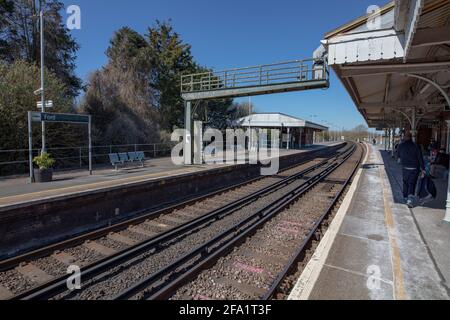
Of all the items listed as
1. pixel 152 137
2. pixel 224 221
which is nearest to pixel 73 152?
pixel 152 137

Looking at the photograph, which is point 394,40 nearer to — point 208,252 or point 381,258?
point 381,258

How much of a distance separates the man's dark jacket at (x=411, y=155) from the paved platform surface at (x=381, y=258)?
1.13 m

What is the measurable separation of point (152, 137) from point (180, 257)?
18.5 m

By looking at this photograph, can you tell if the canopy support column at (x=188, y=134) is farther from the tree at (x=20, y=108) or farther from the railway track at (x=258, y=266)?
the railway track at (x=258, y=266)

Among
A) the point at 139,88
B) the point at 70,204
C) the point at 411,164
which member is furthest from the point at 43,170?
the point at 139,88

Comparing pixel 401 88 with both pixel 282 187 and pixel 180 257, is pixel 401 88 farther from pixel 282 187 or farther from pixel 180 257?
pixel 180 257

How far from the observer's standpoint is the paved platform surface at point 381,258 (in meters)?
3.44

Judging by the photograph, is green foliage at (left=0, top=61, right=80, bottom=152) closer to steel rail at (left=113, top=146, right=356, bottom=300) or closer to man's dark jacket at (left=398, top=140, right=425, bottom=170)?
steel rail at (left=113, top=146, right=356, bottom=300)

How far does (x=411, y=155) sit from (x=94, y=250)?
312 inches

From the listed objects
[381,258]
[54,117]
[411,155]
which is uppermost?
[54,117]

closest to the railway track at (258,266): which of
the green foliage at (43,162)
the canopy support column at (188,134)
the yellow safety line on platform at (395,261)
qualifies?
the yellow safety line on platform at (395,261)

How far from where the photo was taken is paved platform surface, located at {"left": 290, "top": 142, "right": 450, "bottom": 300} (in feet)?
11.3

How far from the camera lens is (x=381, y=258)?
437 centimetres

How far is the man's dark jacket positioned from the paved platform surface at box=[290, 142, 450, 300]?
A: 3.69 ft
